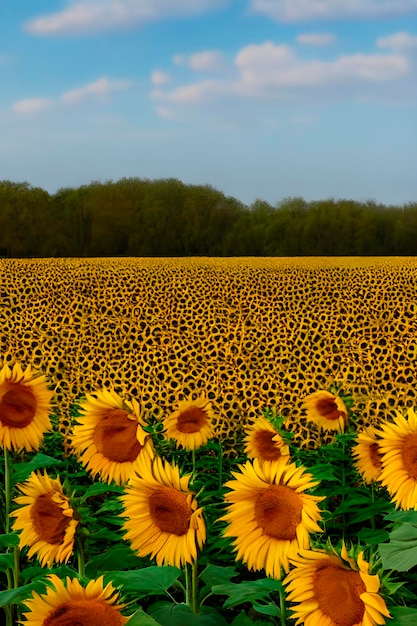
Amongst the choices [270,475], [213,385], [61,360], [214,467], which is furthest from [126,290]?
[270,475]

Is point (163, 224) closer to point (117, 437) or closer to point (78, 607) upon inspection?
point (117, 437)

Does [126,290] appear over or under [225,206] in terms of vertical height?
under

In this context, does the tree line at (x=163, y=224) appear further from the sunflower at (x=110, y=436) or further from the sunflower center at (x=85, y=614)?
the sunflower center at (x=85, y=614)

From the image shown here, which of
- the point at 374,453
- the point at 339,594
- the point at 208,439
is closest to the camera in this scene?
the point at 339,594

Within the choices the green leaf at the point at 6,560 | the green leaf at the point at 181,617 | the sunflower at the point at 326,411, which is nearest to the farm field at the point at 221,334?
the sunflower at the point at 326,411

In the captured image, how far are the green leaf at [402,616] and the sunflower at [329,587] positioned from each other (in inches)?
2.6

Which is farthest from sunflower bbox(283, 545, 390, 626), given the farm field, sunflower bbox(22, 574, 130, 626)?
the farm field

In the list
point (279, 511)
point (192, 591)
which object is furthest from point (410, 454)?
point (192, 591)

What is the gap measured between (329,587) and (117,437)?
541 millimetres

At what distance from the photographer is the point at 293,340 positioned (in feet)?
14.3

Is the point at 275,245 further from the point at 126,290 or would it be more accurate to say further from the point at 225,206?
the point at 126,290

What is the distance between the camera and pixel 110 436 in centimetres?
145

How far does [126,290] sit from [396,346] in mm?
1826

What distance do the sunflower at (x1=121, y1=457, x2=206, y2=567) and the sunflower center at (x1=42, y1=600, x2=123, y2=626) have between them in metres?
0.22
